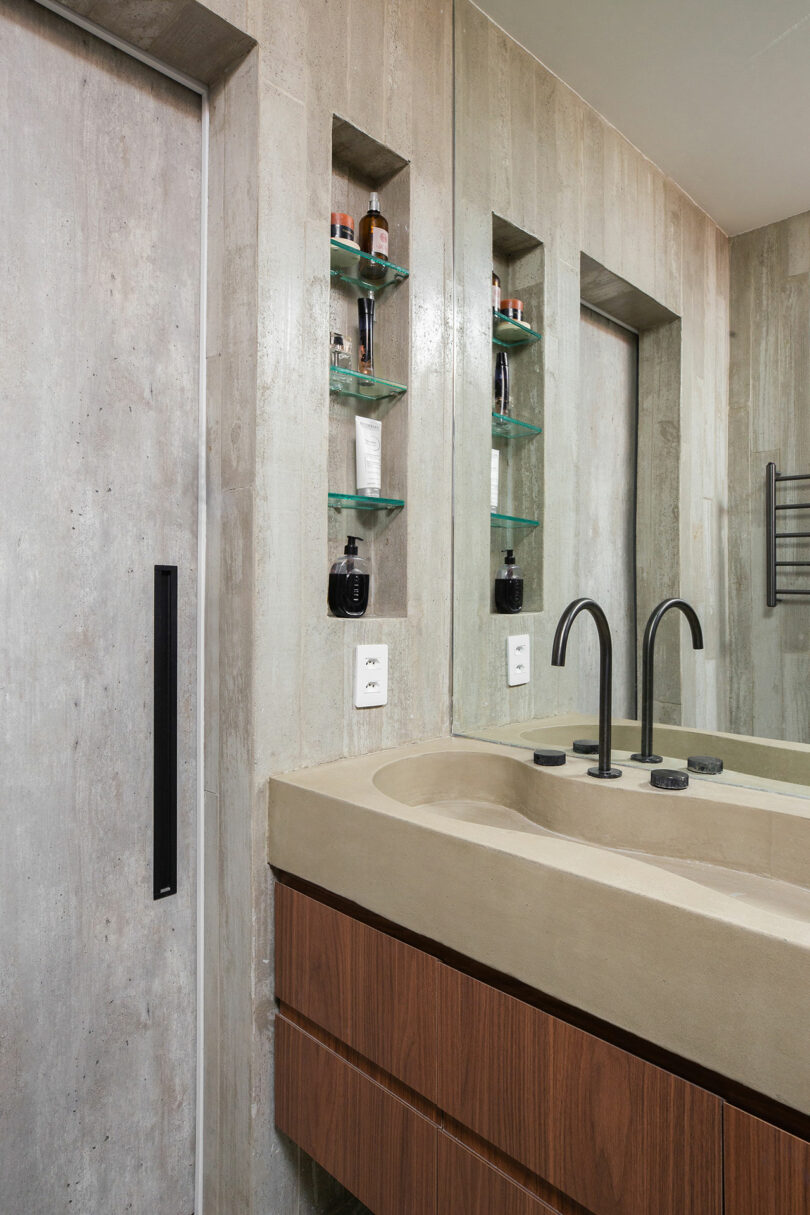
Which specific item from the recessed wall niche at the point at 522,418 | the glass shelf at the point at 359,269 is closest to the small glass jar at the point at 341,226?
the glass shelf at the point at 359,269

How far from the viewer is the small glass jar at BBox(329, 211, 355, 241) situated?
1.38 metres

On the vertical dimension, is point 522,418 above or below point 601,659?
above

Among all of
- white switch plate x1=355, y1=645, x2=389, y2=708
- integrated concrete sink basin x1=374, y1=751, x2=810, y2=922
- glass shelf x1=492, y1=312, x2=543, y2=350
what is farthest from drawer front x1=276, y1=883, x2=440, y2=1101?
glass shelf x1=492, y1=312, x2=543, y2=350

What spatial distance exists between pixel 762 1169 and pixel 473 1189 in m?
0.44

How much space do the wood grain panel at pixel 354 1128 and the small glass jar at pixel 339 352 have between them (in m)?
1.20

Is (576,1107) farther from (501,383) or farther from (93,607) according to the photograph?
(501,383)

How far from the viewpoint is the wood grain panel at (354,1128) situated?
1019 millimetres

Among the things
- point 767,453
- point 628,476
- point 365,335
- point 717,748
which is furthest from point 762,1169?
point 365,335

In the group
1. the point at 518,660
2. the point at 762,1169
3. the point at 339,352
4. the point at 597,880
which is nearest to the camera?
the point at 762,1169

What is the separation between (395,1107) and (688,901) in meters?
0.61

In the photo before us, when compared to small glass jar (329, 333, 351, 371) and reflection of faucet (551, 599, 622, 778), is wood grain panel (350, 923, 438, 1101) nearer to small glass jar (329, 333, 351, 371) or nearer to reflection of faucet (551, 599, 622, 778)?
reflection of faucet (551, 599, 622, 778)

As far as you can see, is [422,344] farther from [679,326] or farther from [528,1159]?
[528,1159]

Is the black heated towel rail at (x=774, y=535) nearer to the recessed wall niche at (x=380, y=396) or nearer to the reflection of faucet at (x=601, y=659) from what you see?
the reflection of faucet at (x=601, y=659)

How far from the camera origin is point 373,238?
143 cm
